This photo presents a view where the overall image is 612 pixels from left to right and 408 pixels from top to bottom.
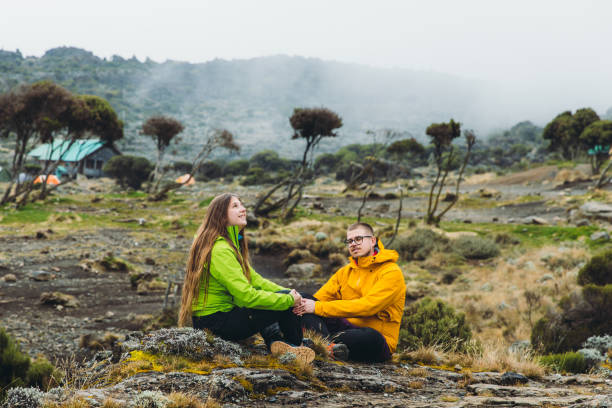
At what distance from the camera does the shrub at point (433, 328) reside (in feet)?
20.7

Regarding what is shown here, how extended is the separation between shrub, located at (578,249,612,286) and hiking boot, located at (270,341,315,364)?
7.11m

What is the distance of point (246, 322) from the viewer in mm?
3531

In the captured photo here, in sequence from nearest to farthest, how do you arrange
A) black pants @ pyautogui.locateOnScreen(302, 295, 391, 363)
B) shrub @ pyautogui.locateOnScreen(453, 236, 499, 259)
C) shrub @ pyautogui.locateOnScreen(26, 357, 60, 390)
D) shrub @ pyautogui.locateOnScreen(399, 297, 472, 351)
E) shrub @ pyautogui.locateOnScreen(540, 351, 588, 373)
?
1. black pants @ pyautogui.locateOnScreen(302, 295, 391, 363)
2. shrub @ pyautogui.locateOnScreen(26, 357, 60, 390)
3. shrub @ pyautogui.locateOnScreen(540, 351, 588, 373)
4. shrub @ pyautogui.locateOnScreen(399, 297, 472, 351)
5. shrub @ pyautogui.locateOnScreen(453, 236, 499, 259)

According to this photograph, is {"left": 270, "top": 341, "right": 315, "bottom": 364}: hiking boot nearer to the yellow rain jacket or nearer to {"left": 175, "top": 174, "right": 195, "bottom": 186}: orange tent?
the yellow rain jacket

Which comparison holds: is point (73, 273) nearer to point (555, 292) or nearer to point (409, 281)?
point (409, 281)

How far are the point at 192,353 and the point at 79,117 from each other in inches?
939

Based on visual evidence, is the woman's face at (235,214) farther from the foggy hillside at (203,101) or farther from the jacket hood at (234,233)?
the foggy hillside at (203,101)

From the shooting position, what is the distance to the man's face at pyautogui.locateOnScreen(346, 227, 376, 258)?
3.93m

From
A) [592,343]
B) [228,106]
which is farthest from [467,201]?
[228,106]

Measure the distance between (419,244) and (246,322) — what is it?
12.9 meters

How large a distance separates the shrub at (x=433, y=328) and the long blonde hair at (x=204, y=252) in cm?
393

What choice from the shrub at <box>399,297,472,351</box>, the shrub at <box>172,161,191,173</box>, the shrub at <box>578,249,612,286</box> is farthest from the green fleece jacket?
the shrub at <box>172,161,191,173</box>

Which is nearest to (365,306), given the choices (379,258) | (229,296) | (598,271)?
(379,258)

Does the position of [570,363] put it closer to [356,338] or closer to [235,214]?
[356,338]
